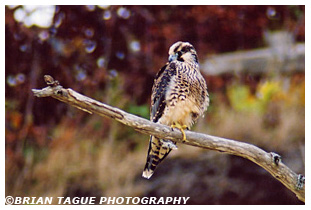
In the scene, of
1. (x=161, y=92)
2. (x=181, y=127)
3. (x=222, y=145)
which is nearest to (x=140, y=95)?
(x=161, y=92)

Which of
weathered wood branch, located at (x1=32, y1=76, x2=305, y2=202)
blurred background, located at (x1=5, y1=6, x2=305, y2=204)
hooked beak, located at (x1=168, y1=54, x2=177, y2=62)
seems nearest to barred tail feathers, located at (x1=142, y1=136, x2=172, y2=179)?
blurred background, located at (x1=5, y1=6, x2=305, y2=204)

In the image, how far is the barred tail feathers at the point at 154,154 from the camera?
9.02 ft

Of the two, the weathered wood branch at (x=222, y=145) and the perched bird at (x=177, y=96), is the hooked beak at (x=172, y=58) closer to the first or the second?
the perched bird at (x=177, y=96)

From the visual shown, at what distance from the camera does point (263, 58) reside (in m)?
3.20

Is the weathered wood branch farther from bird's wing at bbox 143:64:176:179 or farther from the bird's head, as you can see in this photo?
the bird's head

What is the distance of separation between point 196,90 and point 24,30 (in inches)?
49.4

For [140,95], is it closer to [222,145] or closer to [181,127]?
[181,127]

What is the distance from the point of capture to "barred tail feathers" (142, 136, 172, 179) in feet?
9.02

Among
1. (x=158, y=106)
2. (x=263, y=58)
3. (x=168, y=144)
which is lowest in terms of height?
(x=168, y=144)

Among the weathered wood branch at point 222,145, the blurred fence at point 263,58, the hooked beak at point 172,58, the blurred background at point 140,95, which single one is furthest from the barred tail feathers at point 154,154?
the blurred fence at point 263,58

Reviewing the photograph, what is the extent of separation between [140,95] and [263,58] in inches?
37.6

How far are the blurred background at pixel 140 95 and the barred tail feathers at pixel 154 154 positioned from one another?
0.33 feet

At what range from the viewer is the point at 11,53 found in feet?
9.48
